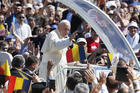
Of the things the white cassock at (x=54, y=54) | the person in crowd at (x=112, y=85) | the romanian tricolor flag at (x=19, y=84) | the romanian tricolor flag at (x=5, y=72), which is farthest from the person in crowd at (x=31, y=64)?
the person in crowd at (x=112, y=85)

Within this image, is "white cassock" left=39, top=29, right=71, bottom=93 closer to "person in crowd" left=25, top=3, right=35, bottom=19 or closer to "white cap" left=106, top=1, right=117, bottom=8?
"person in crowd" left=25, top=3, right=35, bottom=19

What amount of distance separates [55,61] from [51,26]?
3.83 metres

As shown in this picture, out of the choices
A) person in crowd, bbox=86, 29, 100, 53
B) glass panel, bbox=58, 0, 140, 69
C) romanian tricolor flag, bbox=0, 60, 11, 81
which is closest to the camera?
romanian tricolor flag, bbox=0, 60, 11, 81

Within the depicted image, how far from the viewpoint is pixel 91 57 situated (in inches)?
Answer: 461

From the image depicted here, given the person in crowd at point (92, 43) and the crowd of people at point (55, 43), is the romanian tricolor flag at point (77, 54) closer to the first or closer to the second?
the crowd of people at point (55, 43)

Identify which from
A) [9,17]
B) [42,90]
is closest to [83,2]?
[42,90]

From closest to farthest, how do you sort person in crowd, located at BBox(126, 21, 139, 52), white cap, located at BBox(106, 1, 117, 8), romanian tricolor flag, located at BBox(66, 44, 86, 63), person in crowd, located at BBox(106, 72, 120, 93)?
person in crowd, located at BBox(106, 72, 120, 93) < romanian tricolor flag, located at BBox(66, 44, 86, 63) < person in crowd, located at BBox(126, 21, 139, 52) < white cap, located at BBox(106, 1, 117, 8)

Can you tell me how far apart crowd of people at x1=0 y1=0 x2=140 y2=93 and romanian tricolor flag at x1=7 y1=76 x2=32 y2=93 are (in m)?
0.11

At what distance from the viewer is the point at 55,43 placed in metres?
10.5

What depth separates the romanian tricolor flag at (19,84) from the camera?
7863mm

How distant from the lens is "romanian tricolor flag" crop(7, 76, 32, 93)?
7863 millimetres

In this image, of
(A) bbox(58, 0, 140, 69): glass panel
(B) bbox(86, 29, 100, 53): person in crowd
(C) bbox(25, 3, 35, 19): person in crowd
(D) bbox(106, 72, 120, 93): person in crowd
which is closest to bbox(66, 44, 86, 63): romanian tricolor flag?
(A) bbox(58, 0, 140, 69): glass panel

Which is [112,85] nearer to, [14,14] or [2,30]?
[2,30]

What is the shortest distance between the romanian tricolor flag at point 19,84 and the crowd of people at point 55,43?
11 centimetres
